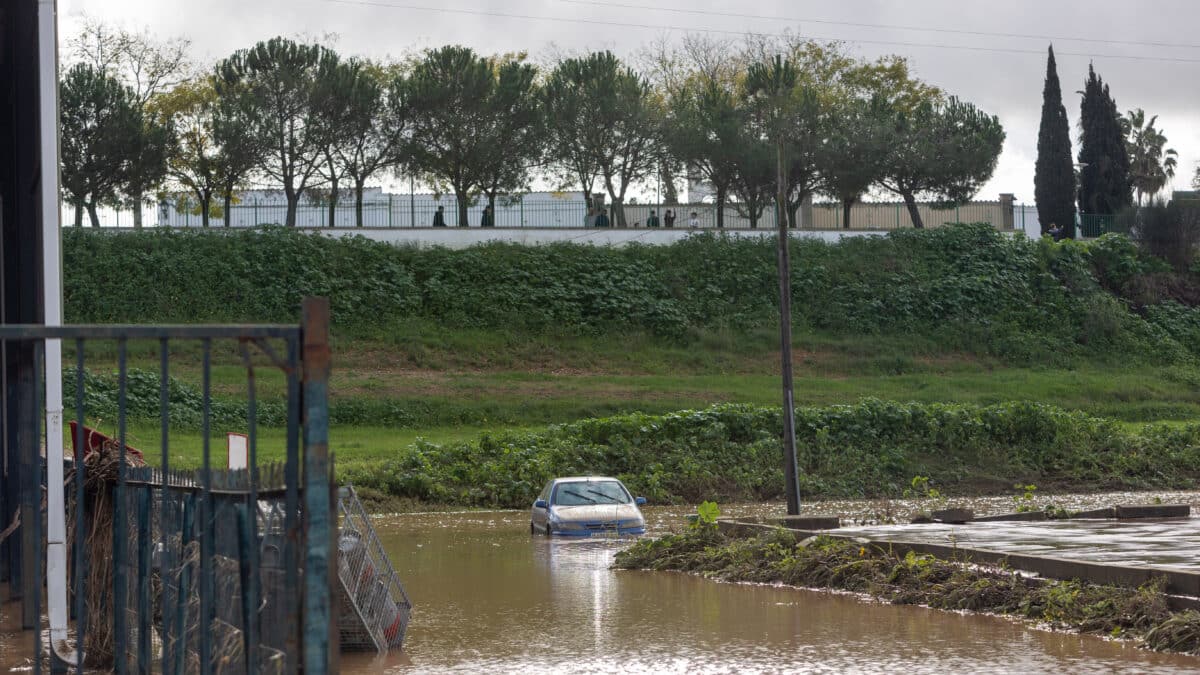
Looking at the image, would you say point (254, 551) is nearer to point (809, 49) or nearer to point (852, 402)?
point (852, 402)

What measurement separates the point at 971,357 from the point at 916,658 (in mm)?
40201

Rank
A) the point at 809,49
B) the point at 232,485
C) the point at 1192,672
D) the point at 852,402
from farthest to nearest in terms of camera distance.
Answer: the point at 809,49, the point at 852,402, the point at 1192,672, the point at 232,485

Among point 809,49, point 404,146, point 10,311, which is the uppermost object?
point 809,49

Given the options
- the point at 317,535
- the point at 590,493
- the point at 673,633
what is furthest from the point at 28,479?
the point at 590,493

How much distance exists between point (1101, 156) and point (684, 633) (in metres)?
67.2

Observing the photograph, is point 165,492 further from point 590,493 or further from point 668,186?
point 668,186

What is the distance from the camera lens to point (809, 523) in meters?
21.4

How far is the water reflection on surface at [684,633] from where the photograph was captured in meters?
11.7

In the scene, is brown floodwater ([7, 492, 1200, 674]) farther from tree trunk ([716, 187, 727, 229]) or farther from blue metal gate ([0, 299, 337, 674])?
tree trunk ([716, 187, 727, 229])

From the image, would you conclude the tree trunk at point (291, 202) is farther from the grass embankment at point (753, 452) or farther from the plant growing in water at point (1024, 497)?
the plant growing in water at point (1024, 497)

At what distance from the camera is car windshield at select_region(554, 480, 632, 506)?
24406 millimetres

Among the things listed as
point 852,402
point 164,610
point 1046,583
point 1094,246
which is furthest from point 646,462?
point 1094,246

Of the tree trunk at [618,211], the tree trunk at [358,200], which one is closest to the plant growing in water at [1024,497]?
the tree trunk at [618,211]

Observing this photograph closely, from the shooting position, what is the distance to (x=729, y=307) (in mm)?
51625
